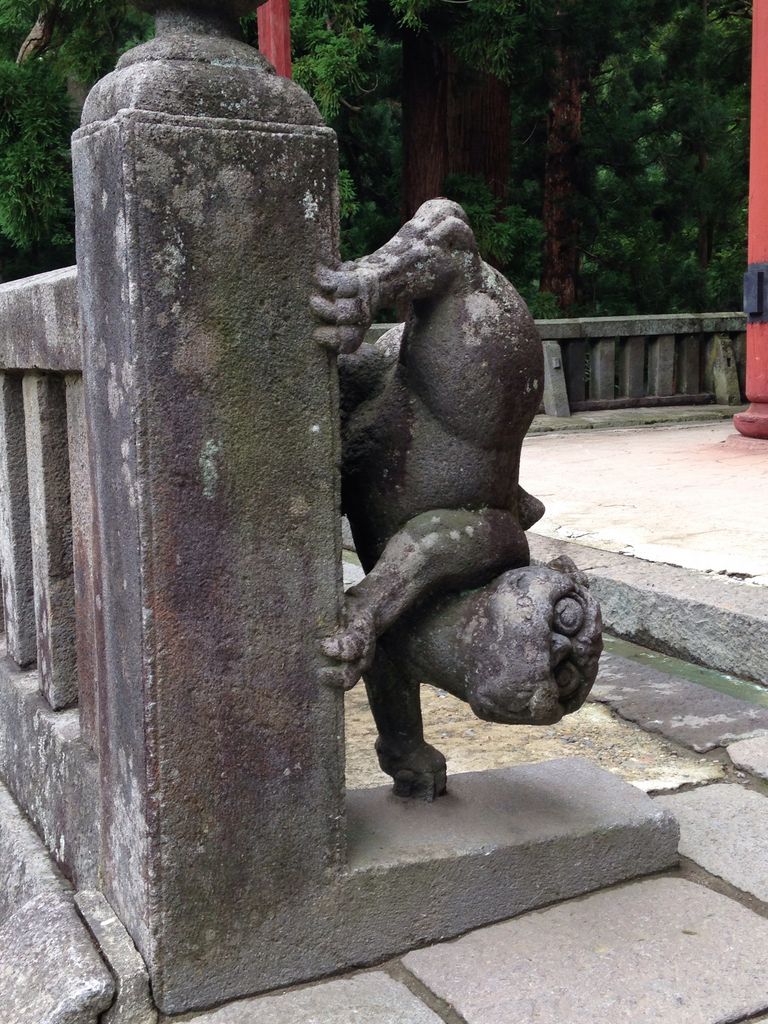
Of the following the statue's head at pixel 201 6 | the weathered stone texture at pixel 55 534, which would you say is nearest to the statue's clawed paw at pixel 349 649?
the weathered stone texture at pixel 55 534

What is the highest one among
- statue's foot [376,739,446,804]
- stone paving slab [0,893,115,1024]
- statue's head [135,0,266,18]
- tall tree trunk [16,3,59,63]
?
tall tree trunk [16,3,59,63]

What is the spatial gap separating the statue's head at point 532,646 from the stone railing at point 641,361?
5774mm

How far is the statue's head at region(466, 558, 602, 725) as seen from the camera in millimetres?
1554

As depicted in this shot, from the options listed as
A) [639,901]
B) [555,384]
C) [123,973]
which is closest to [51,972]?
[123,973]

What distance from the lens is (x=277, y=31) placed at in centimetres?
625

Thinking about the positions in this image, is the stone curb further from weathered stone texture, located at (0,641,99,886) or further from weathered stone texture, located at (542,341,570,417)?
weathered stone texture, located at (542,341,570,417)

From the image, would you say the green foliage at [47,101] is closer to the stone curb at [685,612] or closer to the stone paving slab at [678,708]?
the stone curb at [685,612]

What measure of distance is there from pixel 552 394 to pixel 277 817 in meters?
6.06

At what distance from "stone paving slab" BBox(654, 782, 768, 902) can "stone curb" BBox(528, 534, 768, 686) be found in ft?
2.18

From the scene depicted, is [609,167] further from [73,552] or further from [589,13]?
[73,552]

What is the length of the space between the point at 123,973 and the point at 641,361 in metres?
6.99

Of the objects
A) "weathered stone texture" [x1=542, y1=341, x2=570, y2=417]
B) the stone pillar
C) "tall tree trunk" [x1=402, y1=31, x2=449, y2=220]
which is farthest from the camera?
"tall tree trunk" [x1=402, y1=31, x2=449, y2=220]

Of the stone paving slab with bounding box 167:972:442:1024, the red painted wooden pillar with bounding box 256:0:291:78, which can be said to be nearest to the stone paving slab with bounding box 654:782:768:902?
the stone paving slab with bounding box 167:972:442:1024

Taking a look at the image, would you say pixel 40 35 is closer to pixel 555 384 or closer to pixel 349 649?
pixel 555 384
